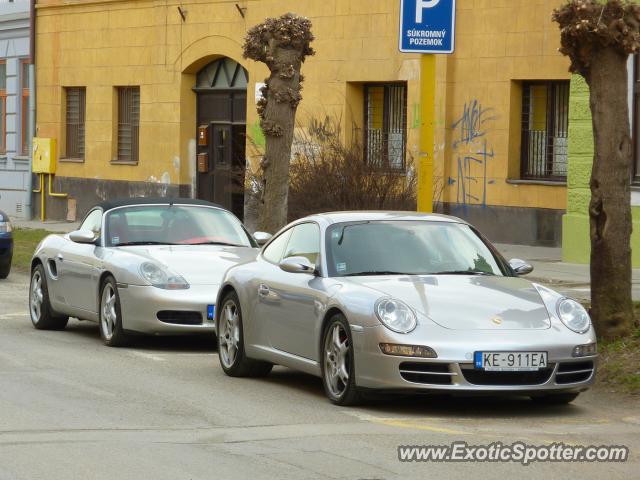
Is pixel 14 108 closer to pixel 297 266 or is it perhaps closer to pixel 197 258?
pixel 197 258

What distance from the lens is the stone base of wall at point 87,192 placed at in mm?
33031

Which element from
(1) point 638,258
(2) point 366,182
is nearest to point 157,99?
(2) point 366,182

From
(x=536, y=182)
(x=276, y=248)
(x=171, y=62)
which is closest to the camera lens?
(x=276, y=248)

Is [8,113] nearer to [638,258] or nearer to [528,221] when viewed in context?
[528,221]

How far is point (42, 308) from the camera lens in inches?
600

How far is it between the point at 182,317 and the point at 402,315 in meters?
4.09

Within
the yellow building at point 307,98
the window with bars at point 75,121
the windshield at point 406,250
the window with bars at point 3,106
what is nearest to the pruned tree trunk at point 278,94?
the yellow building at point 307,98

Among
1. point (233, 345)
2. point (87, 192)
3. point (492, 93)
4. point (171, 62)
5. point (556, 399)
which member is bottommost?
point (556, 399)

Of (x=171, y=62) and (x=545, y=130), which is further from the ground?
(x=171, y=62)

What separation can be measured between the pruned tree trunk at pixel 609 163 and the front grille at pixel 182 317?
3.48 m

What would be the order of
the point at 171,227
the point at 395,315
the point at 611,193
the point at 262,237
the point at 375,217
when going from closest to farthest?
the point at 395,315 < the point at 375,217 < the point at 611,193 < the point at 262,237 < the point at 171,227

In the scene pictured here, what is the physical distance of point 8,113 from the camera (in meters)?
38.5

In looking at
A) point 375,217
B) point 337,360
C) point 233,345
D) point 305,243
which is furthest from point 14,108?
point 337,360

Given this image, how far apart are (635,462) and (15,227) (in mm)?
26526
